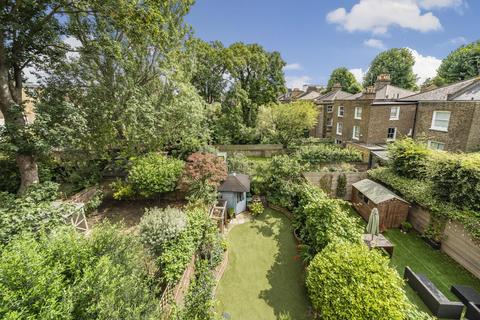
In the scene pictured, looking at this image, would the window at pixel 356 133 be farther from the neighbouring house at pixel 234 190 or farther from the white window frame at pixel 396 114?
the neighbouring house at pixel 234 190

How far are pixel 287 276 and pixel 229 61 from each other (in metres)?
24.8

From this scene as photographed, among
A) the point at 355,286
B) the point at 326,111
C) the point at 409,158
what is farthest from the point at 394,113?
the point at 355,286

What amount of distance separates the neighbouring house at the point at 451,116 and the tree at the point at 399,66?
29528 mm

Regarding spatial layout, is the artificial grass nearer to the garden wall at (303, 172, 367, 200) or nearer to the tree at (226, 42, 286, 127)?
the garden wall at (303, 172, 367, 200)

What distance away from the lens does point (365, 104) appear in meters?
22.2

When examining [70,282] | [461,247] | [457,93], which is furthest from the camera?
[457,93]

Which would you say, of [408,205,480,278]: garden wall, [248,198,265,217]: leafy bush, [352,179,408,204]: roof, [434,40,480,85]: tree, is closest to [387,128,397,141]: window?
[352,179,408,204]: roof

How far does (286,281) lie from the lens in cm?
830

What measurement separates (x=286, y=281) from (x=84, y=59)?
1697 cm

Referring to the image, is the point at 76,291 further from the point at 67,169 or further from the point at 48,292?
the point at 67,169

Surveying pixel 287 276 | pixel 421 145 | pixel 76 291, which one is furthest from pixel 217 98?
pixel 76 291

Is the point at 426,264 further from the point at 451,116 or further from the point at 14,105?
the point at 14,105

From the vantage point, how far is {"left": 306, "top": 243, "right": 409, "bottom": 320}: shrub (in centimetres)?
507

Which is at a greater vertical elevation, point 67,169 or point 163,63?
point 163,63
